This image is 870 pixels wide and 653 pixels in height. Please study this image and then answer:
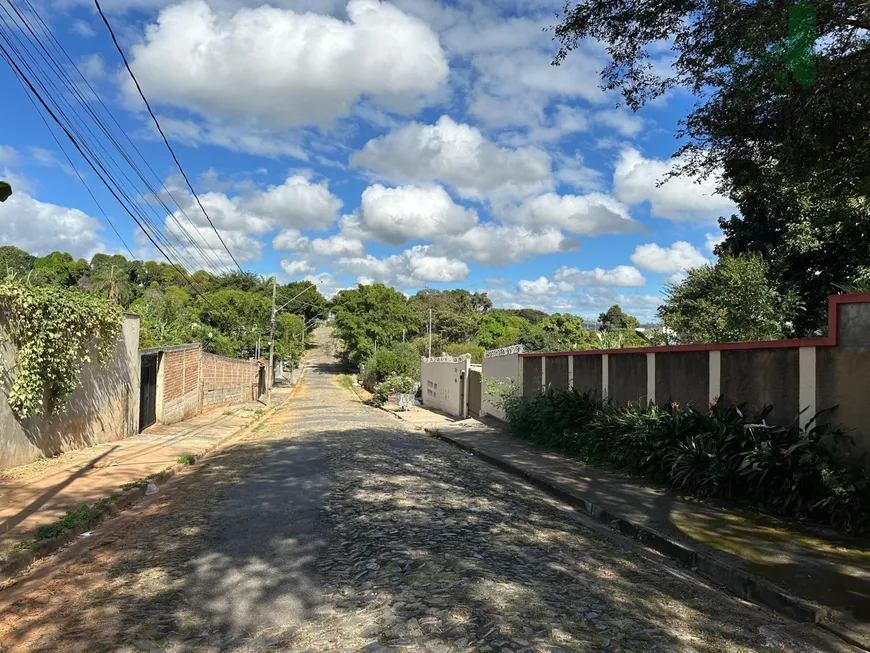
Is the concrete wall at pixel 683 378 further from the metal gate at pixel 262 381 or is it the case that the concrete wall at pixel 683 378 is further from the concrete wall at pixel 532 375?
the metal gate at pixel 262 381

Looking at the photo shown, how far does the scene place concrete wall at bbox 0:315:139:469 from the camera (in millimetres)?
9211

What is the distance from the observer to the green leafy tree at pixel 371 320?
62.1 meters

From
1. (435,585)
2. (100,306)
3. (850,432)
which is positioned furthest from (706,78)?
(100,306)

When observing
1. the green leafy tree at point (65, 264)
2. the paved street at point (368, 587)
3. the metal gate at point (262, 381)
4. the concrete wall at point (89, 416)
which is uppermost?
the green leafy tree at point (65, 264)

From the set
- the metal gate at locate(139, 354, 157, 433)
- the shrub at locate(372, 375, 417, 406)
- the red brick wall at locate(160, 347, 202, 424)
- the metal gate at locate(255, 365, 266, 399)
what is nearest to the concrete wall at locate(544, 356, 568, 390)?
the metal gate at locate(139, 354, 157, 433)

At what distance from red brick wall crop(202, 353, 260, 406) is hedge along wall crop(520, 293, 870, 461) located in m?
17.2

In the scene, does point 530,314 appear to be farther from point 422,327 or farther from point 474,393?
point 474,393

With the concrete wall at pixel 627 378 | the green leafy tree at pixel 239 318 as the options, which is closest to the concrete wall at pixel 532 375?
the concrete wall at pixel 627 378

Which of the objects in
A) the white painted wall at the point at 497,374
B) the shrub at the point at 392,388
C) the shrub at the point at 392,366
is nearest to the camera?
the white painted wall at the point at 497,374

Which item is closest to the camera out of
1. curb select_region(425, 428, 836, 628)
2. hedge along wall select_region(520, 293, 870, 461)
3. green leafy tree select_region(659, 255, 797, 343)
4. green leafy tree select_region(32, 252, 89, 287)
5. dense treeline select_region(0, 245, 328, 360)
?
curb select_region(425, 428, 836, 628)

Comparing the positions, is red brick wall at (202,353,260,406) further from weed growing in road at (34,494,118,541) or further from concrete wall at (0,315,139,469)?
weed growing in road at (34,494,118,541)

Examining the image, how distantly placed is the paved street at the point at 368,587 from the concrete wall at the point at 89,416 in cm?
295

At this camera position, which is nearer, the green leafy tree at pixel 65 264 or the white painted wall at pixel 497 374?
the white painted wall at pixel 497 374

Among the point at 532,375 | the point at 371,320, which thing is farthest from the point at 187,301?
the point at 532,375
